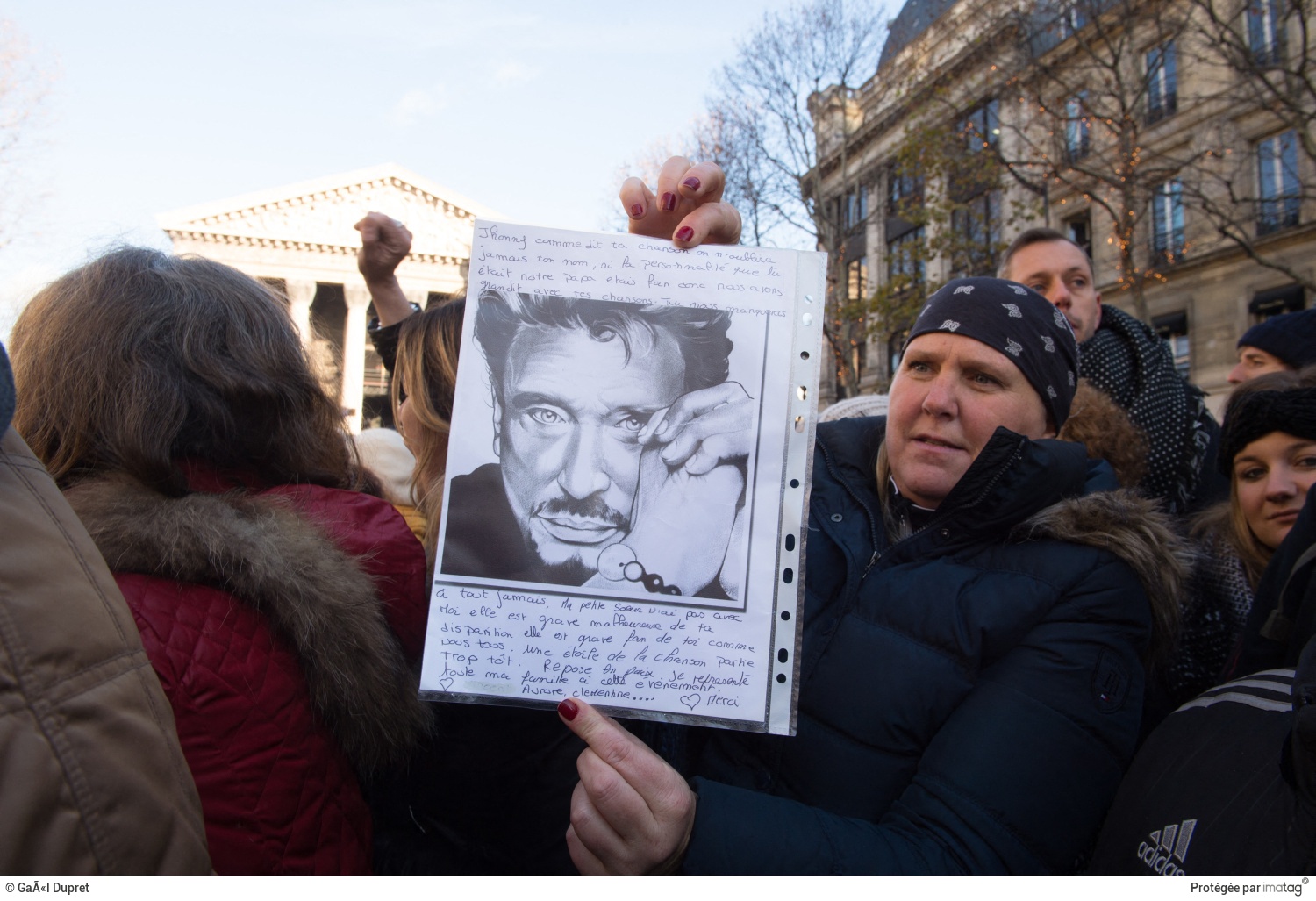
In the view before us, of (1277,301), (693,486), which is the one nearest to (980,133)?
(1277,301)

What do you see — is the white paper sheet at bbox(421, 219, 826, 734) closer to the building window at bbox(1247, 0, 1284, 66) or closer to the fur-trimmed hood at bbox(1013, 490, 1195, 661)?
the fur-trimmed hood at bbox(1013, 490, 1195, 661)

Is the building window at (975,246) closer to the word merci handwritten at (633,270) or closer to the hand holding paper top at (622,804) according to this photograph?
the word merci handwritten at (633,270)

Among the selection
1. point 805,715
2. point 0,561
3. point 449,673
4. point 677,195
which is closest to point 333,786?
point 449,673

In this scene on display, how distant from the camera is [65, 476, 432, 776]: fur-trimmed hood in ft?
3.57

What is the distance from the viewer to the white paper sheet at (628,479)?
1141 millimetres

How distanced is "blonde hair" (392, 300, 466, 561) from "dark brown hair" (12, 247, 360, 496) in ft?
1.01

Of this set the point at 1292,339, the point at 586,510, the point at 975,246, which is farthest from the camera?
the point at 975,246

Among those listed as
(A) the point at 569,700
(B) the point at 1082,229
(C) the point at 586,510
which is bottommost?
(A) the point at 569,700

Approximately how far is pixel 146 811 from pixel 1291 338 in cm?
314

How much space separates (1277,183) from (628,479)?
22533 mm

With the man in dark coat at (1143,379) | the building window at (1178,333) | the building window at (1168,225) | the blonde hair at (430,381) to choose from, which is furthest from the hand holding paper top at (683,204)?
the building window at (1178,333)

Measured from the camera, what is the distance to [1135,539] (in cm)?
135

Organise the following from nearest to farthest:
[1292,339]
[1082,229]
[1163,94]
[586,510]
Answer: [586,510] → [1292,339] → [1163,94] → [1082,229]

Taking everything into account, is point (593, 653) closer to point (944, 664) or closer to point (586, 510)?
point (586, 510)
